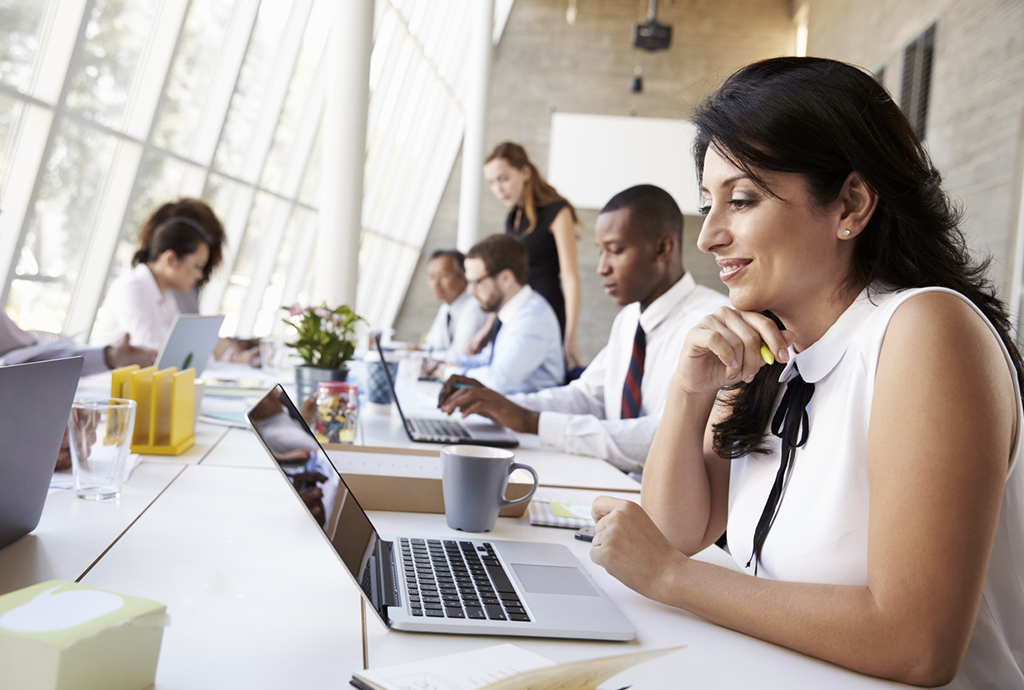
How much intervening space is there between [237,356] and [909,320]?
116 inches

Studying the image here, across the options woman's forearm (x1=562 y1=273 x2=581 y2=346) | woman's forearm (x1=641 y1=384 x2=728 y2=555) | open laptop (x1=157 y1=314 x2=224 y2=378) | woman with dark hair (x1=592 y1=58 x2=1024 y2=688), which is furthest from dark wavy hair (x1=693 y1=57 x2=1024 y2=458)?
woman's forearm (x1=562 y1=273 x2=581 y2=346)

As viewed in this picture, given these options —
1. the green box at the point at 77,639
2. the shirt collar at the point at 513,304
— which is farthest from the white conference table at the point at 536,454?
the shirt collar at the point at 513,304

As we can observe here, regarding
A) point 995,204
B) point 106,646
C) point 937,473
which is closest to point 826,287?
point 937,473

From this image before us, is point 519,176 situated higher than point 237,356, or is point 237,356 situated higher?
point 519,176

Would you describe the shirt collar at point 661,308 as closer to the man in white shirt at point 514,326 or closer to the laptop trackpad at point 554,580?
the man in white shirt at point 514,326

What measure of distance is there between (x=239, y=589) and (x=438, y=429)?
1068 mm

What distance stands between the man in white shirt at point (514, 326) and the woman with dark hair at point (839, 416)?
70.7 inches

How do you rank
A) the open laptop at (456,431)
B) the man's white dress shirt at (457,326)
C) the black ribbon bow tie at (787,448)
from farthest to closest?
the man's white dress shirt at (457,326), the open laptop at (456,431), the black ribbon bow tie at (787,448)

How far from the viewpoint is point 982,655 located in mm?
906

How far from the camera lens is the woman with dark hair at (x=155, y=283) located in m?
3.29

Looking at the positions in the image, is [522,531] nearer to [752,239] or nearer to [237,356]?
[752,239]

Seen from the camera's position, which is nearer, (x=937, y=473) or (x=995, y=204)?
(x=937, y=473)

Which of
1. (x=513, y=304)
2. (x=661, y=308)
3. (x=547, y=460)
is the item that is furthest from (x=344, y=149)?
(x=547, y=460)

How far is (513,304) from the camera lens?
3688 millimetres
